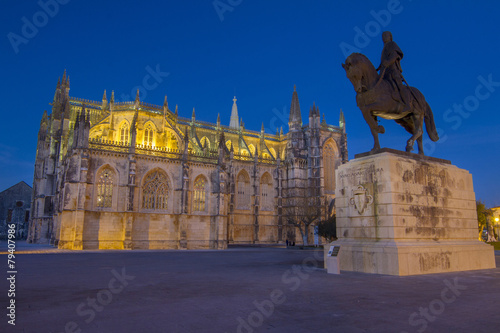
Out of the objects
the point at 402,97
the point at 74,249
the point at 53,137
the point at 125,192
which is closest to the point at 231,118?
the point at 53,137

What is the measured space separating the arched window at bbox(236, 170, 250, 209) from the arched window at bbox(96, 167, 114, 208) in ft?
67.2

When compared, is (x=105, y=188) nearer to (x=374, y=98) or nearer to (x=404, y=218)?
(x=374, y=98)

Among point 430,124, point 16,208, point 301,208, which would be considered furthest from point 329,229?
point 16,208

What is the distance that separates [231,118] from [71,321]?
77770 millimetres

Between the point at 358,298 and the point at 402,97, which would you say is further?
the point at 402,97

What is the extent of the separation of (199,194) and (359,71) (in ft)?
95.9

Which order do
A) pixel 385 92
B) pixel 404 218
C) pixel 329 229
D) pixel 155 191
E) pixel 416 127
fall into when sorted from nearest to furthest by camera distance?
pixel 404 218
pixel 385 92
pixel 416 127
pixel 155 191
pixel 329 229

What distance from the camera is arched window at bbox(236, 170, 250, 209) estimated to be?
168ft

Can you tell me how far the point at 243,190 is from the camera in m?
51.5

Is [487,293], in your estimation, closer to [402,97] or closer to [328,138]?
[402,97]

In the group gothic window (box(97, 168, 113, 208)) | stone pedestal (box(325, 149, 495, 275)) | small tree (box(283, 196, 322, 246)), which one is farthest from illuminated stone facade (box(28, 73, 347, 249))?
stone pedestal (box(325, 149, 495, 275))

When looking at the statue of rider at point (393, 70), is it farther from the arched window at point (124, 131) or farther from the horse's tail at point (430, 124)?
the arched window at point (124, 131)

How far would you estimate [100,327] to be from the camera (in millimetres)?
4953

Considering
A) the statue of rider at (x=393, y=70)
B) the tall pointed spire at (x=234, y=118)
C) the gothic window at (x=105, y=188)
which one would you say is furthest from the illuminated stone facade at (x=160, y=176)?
the statue of rider at (x=393, y=70)
